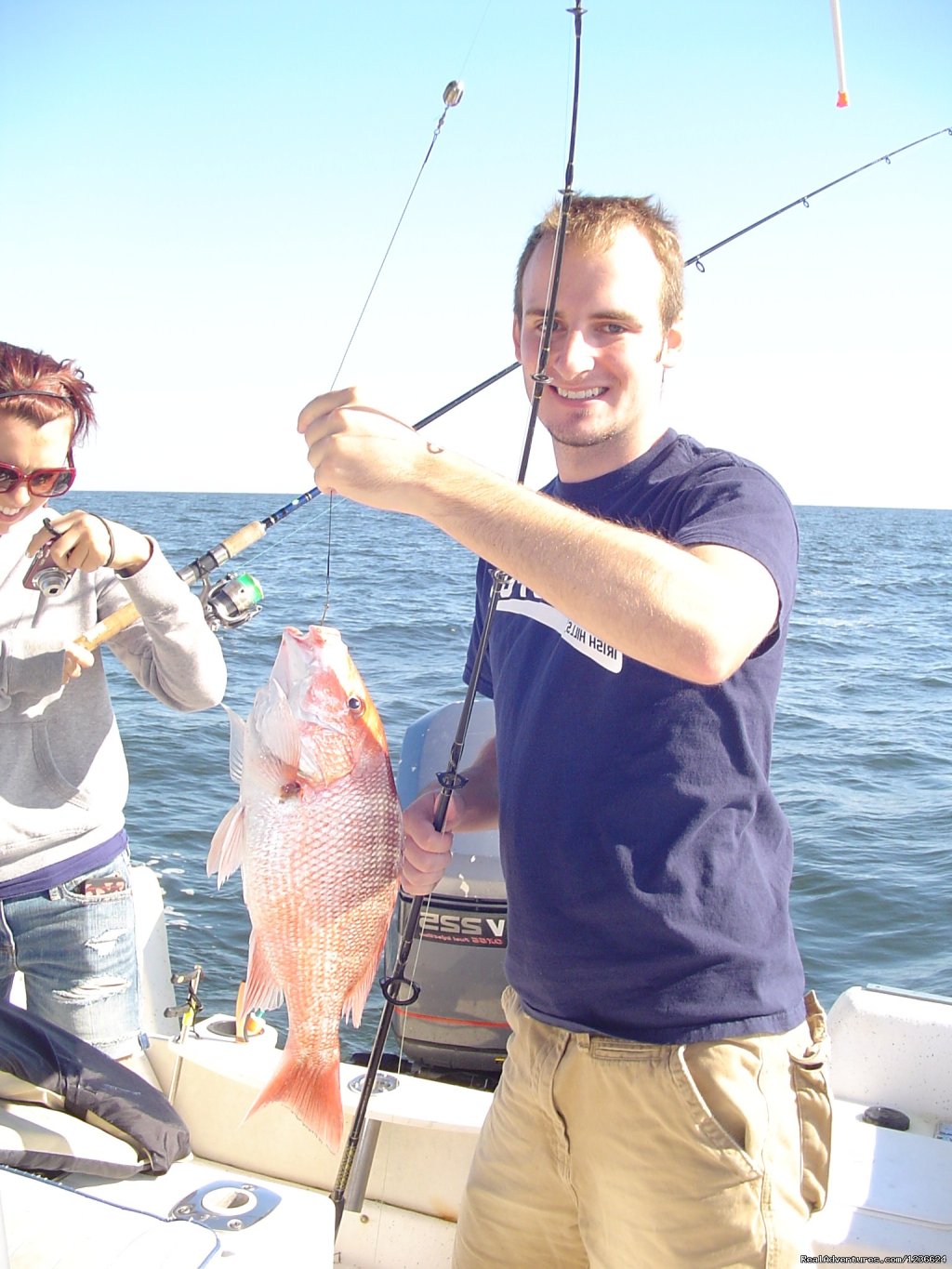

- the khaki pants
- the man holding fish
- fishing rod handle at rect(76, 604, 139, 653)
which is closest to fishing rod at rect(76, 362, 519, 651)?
fishing rod handle at rect(76, 604, 139, 653)

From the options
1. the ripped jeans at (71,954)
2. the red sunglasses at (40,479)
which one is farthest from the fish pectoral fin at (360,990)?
the red sunglasses at (40,479)

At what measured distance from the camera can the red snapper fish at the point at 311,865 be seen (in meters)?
2.23

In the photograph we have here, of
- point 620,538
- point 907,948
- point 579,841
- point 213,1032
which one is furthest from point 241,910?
point 620,538

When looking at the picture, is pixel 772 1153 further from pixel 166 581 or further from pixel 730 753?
pixel 166 581

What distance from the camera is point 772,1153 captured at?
2.04m

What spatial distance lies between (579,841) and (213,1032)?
220cm

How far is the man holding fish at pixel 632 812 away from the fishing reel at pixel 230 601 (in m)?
1.28

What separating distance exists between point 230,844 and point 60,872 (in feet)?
2.99

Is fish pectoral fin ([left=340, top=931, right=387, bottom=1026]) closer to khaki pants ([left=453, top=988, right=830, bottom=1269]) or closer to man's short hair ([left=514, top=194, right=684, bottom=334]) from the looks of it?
khaki pants ([left=453, top=988, right=830, bottom=1269])

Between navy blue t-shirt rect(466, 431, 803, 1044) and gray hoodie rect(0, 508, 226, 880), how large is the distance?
1138 mm

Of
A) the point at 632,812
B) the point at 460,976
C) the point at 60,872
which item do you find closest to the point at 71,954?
the point at 60,872

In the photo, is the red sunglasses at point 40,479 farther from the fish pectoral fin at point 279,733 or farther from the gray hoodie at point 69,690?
the fish pectoral fin at point 279,733

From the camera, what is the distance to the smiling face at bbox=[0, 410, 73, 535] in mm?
2902

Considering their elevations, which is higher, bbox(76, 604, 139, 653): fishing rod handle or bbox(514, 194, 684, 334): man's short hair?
bbox(514, 194, 684, 334): man's short hair
